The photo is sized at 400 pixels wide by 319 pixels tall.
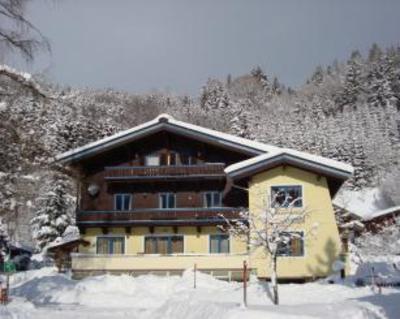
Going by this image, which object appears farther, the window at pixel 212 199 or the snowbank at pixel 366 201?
the snowbank at pixel 366 201

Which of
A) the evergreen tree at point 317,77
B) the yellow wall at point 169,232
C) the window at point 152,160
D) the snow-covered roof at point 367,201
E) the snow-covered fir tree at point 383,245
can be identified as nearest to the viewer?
the yellow wall at point 169,232

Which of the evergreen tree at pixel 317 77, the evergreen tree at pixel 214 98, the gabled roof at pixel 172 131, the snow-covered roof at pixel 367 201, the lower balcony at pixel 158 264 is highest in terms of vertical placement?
the evergreen tree at pixel 317 77

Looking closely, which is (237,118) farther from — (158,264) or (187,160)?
(158,264)

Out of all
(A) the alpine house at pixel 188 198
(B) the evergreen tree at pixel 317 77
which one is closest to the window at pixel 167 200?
(A) the alpine house at pixel 188 198

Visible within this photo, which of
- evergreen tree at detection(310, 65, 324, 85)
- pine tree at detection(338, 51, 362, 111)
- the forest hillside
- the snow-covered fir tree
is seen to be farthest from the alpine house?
evergreen tree at detection(310, 65, 324, 85)

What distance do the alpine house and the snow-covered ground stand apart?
450 cm

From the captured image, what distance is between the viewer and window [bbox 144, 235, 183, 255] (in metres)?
37.9

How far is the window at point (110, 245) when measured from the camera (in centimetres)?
3828

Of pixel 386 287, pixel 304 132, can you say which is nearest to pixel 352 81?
pixel 304 132

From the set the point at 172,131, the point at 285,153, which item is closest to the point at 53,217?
the point at 172,131

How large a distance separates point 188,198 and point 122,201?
14.3 feet

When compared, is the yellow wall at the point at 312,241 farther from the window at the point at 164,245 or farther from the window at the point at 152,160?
the window at the point at 152,160

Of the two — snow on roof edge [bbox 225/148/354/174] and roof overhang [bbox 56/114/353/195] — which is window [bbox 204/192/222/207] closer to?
roof overhang [bbox 56/114/353/195]

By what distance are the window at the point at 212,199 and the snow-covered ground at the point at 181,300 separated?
21.0ft
